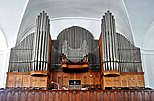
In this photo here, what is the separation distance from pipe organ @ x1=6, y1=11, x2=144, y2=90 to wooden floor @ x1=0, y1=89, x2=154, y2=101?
5.62 feet

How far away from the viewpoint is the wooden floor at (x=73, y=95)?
10609mm

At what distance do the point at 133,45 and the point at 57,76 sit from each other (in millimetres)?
5183

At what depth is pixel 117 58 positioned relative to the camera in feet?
42.1

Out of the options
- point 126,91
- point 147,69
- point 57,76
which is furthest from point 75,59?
point 147,69

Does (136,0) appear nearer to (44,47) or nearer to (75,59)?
(75,59)

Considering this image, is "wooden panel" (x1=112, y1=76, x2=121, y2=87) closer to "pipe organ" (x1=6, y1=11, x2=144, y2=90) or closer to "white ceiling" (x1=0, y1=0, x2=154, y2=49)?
"pipe organ" (x1=6, y1=11, x2=144, y2=90)

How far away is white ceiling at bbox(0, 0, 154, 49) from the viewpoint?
→ 13453 mm

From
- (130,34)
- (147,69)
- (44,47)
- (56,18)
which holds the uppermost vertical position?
(56,18)

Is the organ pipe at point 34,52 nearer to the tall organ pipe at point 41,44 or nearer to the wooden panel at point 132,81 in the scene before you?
the tall organ pipe at point 41,44

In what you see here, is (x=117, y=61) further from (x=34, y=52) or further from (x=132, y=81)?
(x=34, y=52)

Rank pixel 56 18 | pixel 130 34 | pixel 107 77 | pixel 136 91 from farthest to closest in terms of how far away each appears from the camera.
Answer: pixel 56 18, pixel 130 34, pixel 107 77, pixel 136 91

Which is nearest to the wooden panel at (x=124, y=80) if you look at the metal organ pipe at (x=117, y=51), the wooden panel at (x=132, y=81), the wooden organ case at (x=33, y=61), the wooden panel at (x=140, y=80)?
the wooden panel at (x=132, y=81)

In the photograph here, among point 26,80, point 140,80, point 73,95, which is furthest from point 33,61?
point 140,80

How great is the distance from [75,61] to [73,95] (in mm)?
2881
